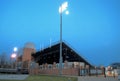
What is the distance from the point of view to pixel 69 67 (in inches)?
1506

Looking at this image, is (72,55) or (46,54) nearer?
(72,55)

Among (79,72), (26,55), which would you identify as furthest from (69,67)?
(26,55)

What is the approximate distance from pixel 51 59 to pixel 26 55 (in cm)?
907

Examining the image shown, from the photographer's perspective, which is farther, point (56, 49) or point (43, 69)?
point (56, 49)

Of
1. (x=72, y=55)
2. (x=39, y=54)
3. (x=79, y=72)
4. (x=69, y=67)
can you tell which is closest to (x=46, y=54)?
(x=39, y=54)

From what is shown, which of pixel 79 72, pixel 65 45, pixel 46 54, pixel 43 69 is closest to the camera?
pixel 79 72

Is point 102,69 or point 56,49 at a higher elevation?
point 56,49

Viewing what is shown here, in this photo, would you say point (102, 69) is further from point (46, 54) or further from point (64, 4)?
point (46, 54)

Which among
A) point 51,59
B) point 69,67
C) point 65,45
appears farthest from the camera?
point 51,59

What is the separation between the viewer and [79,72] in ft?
111

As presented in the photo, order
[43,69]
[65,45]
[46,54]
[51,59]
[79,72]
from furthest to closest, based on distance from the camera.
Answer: [51,59] → [46,54] → [65,45] → [43,69] → [79,72]

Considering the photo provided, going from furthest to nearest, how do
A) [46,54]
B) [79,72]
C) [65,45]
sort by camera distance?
[46,54] < [65,45] < [79,72]

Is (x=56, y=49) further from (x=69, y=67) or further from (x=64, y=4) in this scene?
(x=64, y=4)

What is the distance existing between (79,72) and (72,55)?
88.7 feet
